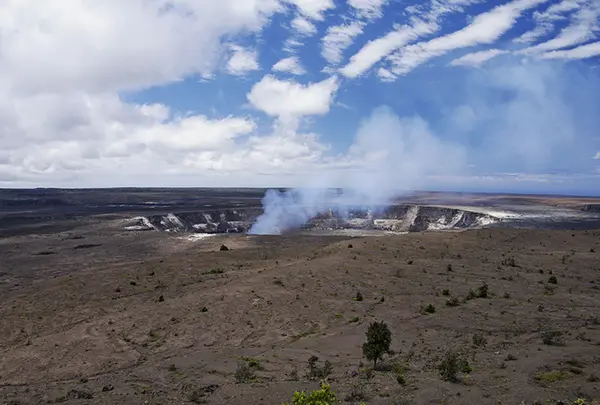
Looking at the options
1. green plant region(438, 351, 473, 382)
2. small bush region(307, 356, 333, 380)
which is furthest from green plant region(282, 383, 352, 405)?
green plant region(438, 351, 473, 382)

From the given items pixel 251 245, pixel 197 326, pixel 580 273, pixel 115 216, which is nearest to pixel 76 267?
pixel 251 245

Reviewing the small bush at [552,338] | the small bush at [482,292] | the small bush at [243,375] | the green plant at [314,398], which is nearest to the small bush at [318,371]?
the small bush at [243,375]

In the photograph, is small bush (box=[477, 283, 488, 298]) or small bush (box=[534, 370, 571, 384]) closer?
small bush (box=[534, 370, 571, 384])

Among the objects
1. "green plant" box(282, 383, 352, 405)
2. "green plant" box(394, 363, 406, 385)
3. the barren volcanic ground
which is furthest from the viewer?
the barren volcanic ground

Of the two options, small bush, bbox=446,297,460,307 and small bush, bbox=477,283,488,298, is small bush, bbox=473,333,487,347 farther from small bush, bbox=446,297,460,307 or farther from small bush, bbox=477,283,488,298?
small bush, bbox=477,283,488,298

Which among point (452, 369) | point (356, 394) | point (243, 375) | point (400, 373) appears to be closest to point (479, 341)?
point (452, 369)

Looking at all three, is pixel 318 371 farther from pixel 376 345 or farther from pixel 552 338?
pixel 552 338

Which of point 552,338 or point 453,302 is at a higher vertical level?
A: point 552,338
